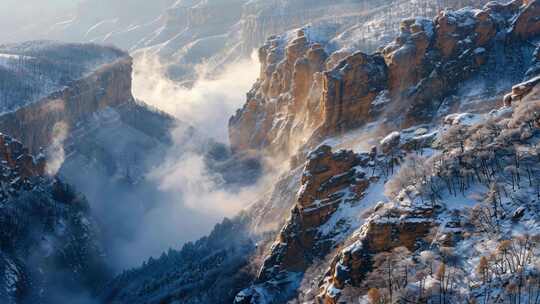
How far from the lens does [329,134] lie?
186375mm

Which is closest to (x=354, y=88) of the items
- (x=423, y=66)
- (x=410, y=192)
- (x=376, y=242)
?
(x=423, y=66)

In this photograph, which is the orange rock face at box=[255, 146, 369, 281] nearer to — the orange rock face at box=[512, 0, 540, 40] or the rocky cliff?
the rocky cliff

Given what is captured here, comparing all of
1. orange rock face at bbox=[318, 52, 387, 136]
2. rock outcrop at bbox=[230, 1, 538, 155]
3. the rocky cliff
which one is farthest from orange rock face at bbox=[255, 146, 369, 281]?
orange rock face at bbox=[318, 52, 387, 136]

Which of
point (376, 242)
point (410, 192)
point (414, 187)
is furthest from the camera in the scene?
point (414, 187)

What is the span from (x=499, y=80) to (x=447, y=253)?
8166 centimetres

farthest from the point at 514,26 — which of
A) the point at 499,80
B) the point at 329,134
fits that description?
the point at 329,134

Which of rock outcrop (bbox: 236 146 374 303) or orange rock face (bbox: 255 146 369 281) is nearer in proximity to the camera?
rock outcrop (bbox: 236 146 374 303)

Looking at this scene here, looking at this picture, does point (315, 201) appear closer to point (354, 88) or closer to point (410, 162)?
point (410, 162)

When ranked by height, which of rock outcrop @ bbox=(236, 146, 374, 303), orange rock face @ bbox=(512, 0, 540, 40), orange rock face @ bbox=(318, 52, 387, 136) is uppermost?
orange rock face @ bbox=(512, 0, 540, 40)

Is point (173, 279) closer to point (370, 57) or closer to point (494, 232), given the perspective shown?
point (370, 57)

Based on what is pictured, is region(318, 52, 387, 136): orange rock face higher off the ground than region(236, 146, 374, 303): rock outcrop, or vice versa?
region(318, 52, 387, 136): orange rock face

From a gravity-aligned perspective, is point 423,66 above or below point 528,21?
below

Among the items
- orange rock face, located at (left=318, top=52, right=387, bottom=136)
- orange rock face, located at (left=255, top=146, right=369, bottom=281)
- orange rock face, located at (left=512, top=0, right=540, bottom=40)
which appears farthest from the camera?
orange rock face, located at (left=318, top=52, right=387, bottom=136)

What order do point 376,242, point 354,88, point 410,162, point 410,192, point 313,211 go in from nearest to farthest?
point 376,242 < point 410,192 < point 410,162 < point 313,211 < point 354,88
